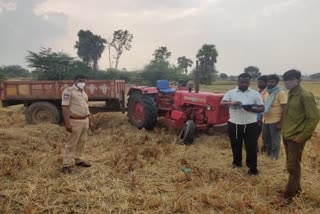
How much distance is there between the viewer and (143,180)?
459 centimetres

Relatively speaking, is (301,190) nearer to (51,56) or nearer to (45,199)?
(45,199)

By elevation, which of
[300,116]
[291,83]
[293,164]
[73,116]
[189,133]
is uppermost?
[291,83]

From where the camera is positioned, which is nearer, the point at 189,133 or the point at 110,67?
the point at 189,133

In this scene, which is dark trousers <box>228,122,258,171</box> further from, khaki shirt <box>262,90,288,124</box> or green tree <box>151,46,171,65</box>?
green tree <box>151,46,171,65</box>

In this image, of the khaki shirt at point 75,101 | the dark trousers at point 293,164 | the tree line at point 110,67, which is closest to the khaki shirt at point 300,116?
the dark trousers at point 293,164

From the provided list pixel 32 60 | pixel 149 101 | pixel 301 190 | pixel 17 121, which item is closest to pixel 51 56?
pixel 32 60

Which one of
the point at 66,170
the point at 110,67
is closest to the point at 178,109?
the point at 66,170

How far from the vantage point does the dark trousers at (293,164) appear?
3.84 m

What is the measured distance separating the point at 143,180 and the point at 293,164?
210cm

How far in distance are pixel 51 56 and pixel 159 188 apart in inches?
1139

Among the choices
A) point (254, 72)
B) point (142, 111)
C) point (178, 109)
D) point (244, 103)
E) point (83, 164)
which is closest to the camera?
point (244, 103)

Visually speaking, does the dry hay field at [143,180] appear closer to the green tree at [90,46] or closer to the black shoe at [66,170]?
the black shoe at [66,170]

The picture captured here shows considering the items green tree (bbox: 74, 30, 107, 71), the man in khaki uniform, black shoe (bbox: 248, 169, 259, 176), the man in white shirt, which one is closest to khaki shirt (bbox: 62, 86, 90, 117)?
the man in khaki uniform

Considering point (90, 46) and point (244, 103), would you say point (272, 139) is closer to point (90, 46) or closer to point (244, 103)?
point (244, 103)
